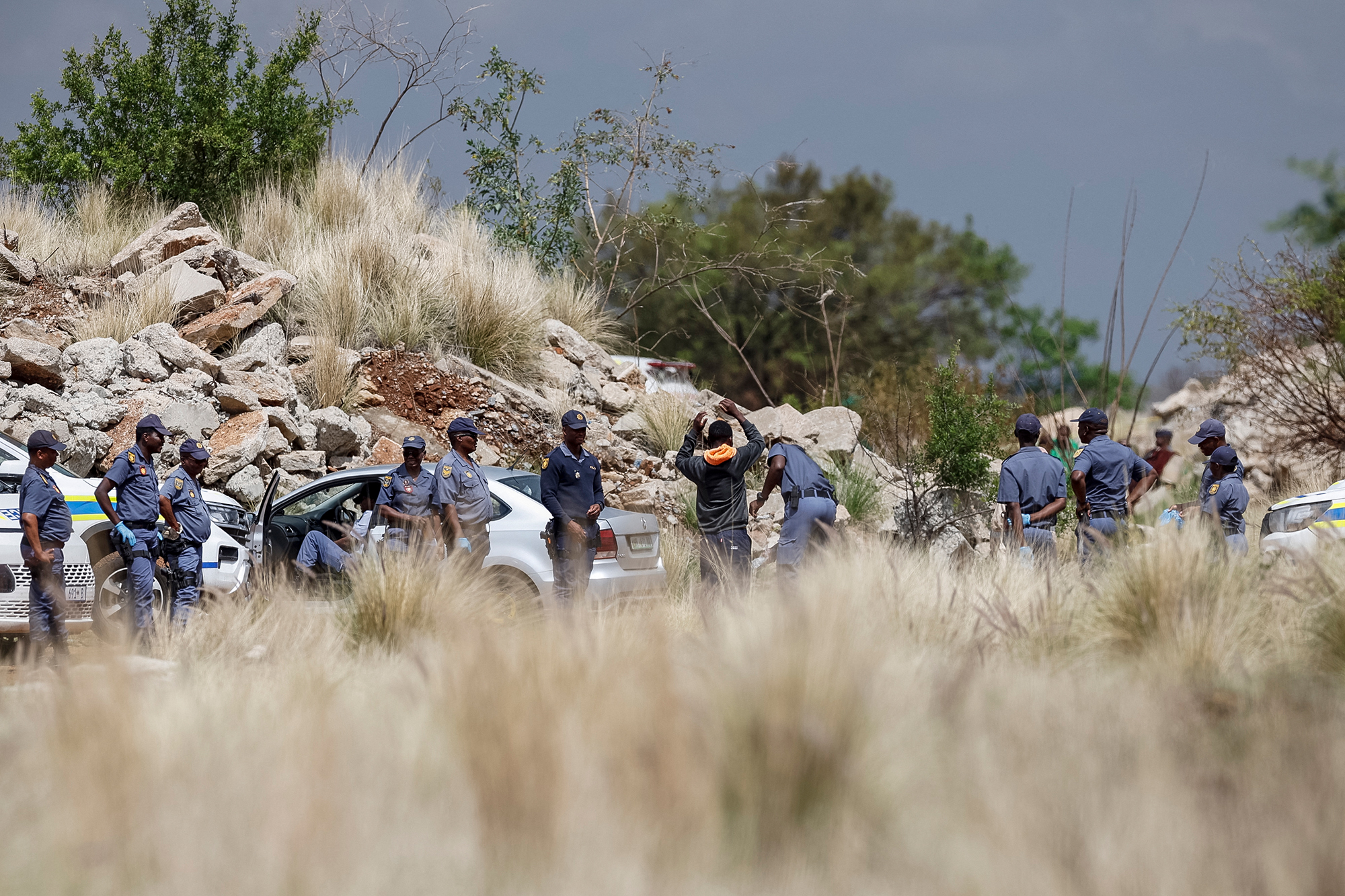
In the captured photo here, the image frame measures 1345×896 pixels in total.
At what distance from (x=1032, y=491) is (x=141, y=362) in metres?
10.4

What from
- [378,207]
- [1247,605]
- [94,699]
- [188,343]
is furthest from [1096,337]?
[94,699]

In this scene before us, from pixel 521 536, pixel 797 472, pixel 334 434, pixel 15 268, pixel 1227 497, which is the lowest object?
pixel 521 536

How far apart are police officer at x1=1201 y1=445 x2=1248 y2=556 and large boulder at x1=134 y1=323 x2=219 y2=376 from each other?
443 inches

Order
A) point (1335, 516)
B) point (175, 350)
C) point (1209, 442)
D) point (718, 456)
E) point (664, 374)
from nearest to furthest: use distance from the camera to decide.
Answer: point (1335, 516) < point (718, 456) < point (1209, 442) < point (175, 350) < point (664, 374)

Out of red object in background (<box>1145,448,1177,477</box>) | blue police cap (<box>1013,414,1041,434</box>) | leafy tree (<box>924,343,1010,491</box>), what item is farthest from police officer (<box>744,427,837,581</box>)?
red object in background (<box>1145,448,1177,477</box>)

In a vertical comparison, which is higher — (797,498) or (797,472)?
(797,472)

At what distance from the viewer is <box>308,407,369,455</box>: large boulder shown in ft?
42.0

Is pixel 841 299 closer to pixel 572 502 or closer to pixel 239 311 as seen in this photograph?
pixel 239 311

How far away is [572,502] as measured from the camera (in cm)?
821

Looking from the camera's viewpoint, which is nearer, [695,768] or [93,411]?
[695,768]

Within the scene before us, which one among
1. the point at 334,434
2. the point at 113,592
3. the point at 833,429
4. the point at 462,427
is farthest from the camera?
the point at 833,429

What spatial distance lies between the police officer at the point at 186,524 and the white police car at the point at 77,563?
15 cm

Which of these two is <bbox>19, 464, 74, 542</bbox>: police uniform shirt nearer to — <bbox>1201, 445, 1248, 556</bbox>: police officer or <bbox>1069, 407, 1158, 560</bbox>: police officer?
<bbox>1069, 407, 1158, 560</bbox>: police officer

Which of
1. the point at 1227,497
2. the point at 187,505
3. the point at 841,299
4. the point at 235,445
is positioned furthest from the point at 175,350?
the point at 841,299
